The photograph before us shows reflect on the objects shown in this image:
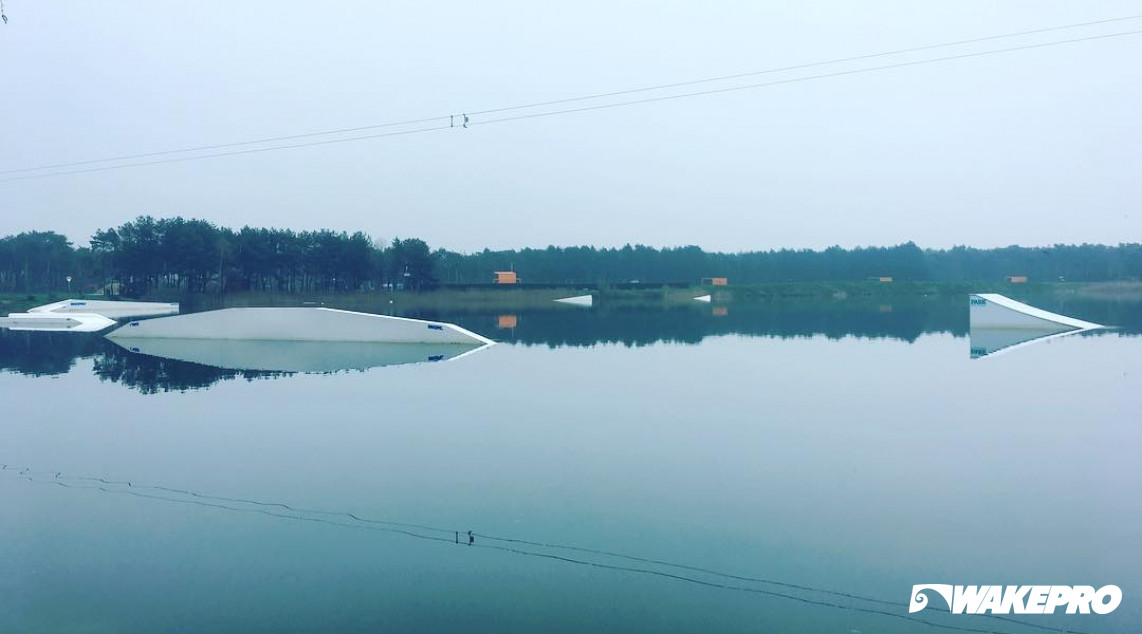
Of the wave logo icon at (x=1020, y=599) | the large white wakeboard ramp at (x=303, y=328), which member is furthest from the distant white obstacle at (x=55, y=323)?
the wave logo icon at (x=1020, y=599)

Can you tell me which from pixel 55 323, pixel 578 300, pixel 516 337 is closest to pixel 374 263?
pixel 578 300

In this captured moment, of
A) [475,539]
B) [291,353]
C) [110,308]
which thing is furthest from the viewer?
[110,308]

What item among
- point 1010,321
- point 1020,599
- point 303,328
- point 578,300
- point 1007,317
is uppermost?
point 578,300

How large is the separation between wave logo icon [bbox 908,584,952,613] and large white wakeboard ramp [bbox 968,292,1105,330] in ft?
92.0

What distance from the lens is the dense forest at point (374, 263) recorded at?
206 ft

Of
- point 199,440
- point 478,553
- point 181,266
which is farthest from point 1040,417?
point 181,266

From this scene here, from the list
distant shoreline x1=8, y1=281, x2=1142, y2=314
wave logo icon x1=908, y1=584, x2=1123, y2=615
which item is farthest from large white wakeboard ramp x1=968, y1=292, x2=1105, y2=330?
distant shoreline x1=8, y1=281, x2=1142, y2=314

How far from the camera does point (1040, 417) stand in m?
11.7

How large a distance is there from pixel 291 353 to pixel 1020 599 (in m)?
22.2

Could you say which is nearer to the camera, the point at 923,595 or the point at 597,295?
the point at 923,595

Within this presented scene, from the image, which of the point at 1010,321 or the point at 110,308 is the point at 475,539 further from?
the point at 110,308

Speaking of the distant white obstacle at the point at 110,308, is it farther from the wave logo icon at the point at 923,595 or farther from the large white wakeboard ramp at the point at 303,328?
the wave logo icon at the point at 923,595

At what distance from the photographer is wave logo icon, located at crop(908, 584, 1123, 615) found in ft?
17.0

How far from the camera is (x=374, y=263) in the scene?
Result: 236 feet
